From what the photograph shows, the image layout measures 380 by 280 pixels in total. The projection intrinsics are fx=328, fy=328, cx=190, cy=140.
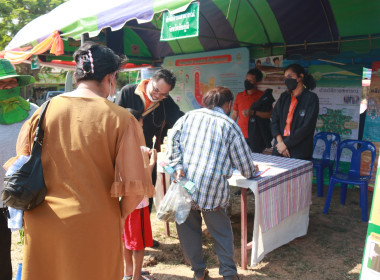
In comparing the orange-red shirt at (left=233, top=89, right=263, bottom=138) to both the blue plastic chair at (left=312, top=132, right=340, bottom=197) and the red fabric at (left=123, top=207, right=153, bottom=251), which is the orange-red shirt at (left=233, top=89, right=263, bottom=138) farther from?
the red fabric at (left=123, top=207, right=153, bottom=251)

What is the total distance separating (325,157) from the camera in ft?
16.7

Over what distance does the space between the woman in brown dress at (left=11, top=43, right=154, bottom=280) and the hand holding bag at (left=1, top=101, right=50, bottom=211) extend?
0.03 metres

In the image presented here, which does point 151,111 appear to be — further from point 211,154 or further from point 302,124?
point 302,124

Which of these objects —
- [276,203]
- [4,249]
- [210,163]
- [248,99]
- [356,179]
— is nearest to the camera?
[4,249]

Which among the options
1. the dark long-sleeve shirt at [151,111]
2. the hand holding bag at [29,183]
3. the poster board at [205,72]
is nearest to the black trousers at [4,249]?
the hand holding bag at [29,183]

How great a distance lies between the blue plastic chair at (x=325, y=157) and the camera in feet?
16.5

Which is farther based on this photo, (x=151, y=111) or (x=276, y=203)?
(x=151, y=111)

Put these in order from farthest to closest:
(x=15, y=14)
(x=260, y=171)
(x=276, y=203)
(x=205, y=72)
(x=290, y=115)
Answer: (x=15, y=14) → (x=205, y=72) → (x=290, y=115) → (x=260, y=171) → (x=276, y=203)

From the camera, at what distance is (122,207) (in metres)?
1.58

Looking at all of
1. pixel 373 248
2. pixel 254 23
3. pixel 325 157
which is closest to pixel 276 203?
pixel 373 248

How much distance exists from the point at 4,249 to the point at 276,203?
2.15 meters

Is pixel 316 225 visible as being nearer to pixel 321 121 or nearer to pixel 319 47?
pixel 321 121

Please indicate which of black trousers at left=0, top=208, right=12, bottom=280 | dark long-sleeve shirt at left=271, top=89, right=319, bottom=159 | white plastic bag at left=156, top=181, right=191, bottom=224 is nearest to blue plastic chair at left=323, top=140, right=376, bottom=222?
dark long-sleeve shirt at left=271, top=89, right=319, bottom=159

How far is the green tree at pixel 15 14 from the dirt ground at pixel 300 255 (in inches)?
494
